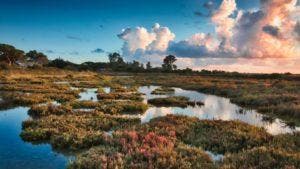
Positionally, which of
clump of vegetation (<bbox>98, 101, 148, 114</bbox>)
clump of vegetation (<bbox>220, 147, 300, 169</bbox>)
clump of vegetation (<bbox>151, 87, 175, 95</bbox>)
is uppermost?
clump of vegetation (<bbox>220, 147, 300, 169</bbox>)

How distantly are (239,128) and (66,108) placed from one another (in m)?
14.4

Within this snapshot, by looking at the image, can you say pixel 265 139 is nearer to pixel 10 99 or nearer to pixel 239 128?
pixel 239 128

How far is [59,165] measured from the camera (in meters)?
14.5

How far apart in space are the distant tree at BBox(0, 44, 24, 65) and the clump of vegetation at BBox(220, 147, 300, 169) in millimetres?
134761

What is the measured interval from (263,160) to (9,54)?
142491 millimetres

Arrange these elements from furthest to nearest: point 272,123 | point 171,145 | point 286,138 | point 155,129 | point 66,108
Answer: point 66,108
point 272,123
point 155,129
point 286,138
point 171,145

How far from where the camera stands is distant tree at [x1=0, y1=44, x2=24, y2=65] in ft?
452

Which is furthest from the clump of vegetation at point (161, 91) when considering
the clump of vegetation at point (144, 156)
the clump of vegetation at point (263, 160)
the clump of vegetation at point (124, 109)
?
the clump of vegetation at point (263, 160)

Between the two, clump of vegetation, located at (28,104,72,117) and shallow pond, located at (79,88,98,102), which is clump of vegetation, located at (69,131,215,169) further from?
shallow pond, located at (79,88,98,102)

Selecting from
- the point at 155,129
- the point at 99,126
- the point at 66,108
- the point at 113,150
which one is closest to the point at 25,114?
the point at 66,108

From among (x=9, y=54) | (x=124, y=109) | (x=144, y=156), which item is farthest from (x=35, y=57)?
(x=144, y=156)

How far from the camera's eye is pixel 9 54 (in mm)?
141000

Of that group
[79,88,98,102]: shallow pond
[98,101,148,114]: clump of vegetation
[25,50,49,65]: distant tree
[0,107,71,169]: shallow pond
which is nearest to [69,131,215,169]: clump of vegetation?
[0,107,71,169]: shallow pond

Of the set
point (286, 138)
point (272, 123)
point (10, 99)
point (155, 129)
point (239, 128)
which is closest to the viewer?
point (286, 138)
